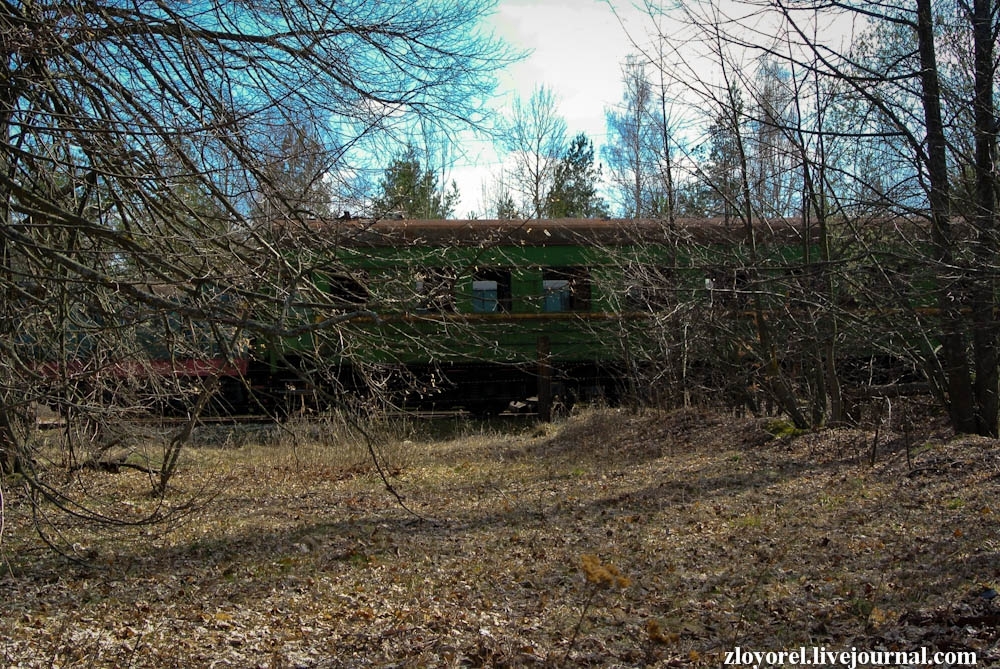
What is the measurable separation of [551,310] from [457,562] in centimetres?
862

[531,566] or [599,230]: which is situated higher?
[599,230]

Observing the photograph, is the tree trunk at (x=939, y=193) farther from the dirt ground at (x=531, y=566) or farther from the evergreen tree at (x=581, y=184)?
the evergreen tree at (x=581, y=184)

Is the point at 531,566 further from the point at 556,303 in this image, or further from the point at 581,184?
the point at 581,184

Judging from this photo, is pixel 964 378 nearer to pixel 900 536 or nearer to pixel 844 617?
pixel 900 536

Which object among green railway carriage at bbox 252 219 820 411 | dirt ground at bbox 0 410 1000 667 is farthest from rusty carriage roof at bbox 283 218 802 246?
dirt ground at bbox 0 410 1000 667

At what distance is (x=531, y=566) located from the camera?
4.90 metres

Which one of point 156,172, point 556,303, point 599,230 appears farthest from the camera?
point 556,303

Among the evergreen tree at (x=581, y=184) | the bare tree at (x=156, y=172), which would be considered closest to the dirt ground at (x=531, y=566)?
the bare tree at (x=156, y=172)

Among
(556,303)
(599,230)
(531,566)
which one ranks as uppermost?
(599,230)

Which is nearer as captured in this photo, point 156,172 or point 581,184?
point 156,172

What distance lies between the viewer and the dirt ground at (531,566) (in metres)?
3.65

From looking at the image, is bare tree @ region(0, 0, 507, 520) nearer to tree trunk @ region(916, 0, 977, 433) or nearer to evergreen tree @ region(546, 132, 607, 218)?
tree trunk @ region(916, 0, 977, 433)

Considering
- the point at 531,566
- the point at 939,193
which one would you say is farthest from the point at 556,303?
the point at 531,566

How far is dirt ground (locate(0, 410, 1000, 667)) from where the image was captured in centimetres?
365
